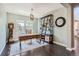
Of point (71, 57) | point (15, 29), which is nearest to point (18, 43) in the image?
point (15, 29)

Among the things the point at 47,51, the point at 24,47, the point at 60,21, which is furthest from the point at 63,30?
the point at 24,47

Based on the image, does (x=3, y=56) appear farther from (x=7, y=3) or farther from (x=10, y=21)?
(x=7, y=3)

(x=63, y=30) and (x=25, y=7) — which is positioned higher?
(x=25, y=7)

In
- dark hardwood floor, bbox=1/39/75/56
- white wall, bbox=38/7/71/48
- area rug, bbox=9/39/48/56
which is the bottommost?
dark hardwood floor, bbox=1/39/75/56

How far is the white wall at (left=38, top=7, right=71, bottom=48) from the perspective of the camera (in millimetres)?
2021

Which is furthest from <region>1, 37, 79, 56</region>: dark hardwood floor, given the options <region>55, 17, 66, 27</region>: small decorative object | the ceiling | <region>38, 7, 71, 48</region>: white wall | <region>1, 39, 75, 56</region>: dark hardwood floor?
the ceiling

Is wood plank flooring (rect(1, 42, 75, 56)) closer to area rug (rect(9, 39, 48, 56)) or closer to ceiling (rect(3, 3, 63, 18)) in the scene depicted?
area rug (rect(9, 39, 48, 56))

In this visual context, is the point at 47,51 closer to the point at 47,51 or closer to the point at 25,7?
the point at 47,51

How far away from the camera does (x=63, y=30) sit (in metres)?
2.13

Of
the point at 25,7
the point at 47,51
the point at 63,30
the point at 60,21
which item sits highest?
the point at 25,7

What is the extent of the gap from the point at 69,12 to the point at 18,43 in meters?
1.51

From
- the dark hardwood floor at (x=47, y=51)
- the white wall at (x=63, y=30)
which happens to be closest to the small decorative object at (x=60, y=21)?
the white wall at (x=63, y=30)

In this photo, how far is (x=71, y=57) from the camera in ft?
5.47

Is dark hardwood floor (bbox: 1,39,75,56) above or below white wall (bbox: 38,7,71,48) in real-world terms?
below
